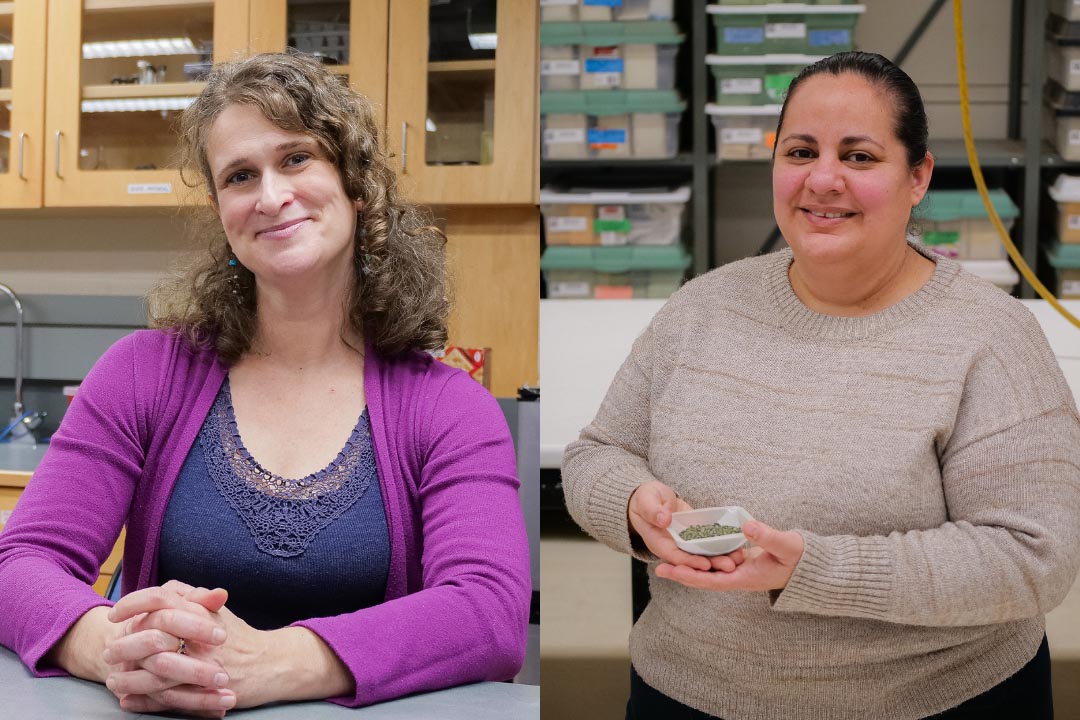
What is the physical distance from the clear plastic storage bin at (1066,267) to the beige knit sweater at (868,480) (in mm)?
50

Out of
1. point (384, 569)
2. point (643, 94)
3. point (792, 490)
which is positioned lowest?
point (384, 569)

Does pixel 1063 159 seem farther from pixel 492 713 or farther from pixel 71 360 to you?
pixel 71 360

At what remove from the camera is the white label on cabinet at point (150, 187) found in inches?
89.5

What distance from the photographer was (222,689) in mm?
696

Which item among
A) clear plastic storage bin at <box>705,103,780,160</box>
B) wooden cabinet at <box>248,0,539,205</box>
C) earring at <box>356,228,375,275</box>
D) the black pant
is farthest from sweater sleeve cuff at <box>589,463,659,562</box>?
wooden cabinet at <box>248,0,539,205</box>

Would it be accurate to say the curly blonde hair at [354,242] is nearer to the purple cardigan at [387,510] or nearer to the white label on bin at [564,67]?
the purple cardigan at [387,510]

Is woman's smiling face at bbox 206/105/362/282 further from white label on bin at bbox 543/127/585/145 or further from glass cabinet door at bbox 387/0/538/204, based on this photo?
glass cabinet door at bbox 387/0/538/204

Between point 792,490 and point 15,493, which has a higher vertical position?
point 792,490

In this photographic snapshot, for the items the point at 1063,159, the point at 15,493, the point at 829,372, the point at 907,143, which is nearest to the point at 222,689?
the point at 829,372

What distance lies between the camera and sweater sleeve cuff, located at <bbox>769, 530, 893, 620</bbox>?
24.0 inches

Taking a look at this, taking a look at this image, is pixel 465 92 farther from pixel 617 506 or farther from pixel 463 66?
pixel 617 506

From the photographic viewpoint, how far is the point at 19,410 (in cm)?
241

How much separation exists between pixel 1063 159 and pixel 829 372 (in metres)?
0.24

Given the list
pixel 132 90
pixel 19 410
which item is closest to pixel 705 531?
pixel 132 90
